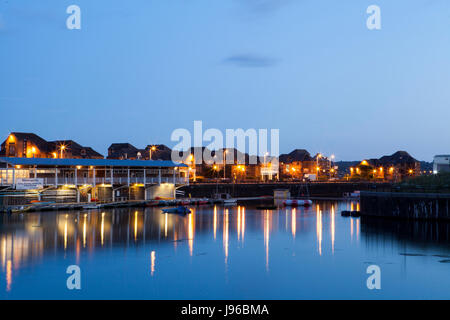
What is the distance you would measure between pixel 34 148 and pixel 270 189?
228 ft

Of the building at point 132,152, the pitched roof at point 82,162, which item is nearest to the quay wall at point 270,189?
the pitched roof at point 82,162

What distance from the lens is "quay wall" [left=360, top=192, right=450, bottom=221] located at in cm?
6974

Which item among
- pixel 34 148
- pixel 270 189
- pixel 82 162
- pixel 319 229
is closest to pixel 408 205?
pixel 319 229

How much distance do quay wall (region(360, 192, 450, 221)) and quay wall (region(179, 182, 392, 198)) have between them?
93.8 ft

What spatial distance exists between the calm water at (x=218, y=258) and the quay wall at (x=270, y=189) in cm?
5165

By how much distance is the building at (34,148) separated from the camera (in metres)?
135

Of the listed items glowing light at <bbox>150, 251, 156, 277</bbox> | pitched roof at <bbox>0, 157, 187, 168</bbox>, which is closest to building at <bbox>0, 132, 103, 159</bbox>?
pitched roof at <bbox>0, 157, 187, 168</bbox>

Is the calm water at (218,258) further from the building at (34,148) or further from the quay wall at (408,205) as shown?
the building at (34,148)

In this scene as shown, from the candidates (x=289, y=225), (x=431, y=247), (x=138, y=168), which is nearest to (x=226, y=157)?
(x=138, y=168)

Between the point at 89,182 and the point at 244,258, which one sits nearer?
the point at 244,258

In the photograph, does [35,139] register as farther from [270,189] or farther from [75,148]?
[270,189]
